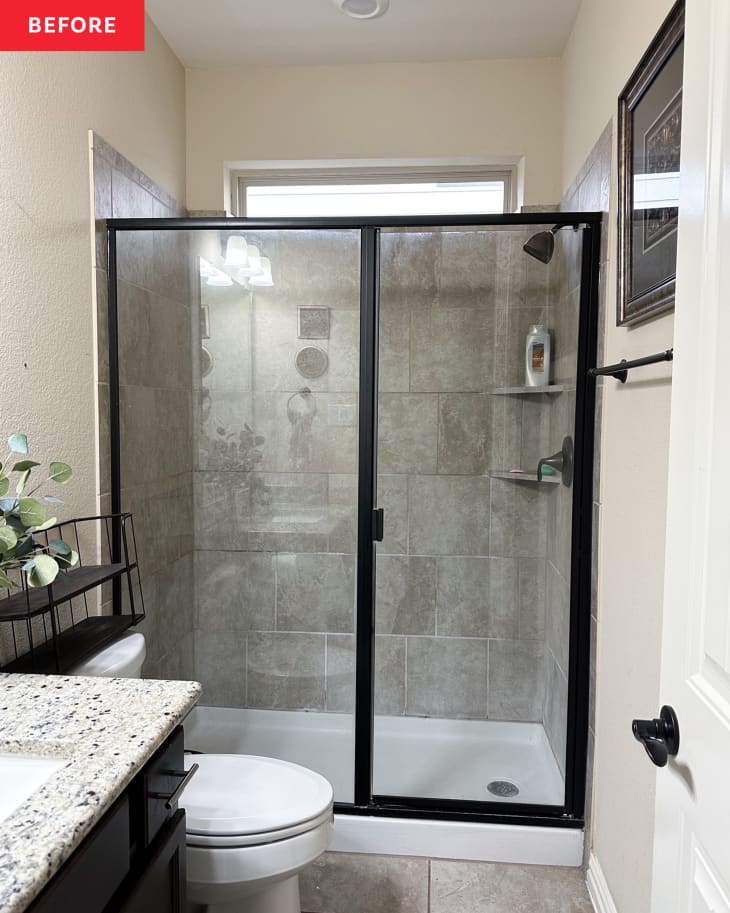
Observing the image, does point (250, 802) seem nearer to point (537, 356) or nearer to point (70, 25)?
point (537, 356)

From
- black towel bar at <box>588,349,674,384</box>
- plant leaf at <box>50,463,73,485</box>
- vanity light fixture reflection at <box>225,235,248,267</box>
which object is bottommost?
plant leaf at <box>50,463,73,485</box>

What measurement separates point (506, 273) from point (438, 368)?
0.38 metres

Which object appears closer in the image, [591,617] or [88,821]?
[88,821]

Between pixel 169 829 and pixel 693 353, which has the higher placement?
pixel 693 353

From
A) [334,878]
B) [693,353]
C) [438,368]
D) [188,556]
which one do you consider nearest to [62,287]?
[188,556]

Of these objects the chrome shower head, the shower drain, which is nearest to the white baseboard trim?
the shower drain

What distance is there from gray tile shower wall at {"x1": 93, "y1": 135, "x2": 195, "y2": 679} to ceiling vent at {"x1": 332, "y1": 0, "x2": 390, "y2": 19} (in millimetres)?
850

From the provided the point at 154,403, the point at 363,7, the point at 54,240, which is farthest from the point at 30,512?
the point at 363,7

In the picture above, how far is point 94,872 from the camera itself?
32.7 inches

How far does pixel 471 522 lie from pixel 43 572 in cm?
146

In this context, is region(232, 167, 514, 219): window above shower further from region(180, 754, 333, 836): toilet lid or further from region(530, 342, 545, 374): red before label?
region(180, 754, 333, 836): toilet lid

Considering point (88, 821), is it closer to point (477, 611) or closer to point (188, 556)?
point (188, 556)

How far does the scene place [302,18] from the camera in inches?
85.5

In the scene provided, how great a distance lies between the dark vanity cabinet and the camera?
2.56ft
